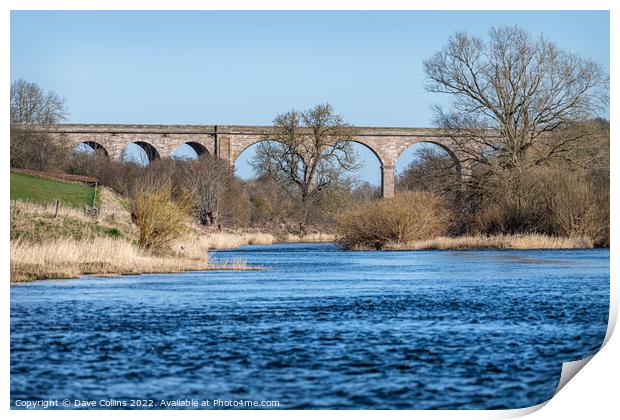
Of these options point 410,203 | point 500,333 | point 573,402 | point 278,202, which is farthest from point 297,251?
point 573,402

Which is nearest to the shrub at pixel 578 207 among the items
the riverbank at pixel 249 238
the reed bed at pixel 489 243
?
the reed bed at pixel 489 243

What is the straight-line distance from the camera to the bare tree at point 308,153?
32406mm

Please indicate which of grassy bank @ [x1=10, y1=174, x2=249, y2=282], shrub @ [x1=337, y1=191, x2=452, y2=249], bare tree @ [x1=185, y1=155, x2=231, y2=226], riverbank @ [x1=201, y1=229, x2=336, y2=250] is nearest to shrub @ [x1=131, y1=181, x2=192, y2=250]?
grassy bank @ [x1=10, y1=174, x2=249, y2=282]

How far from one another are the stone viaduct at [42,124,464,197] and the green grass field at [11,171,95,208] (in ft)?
52.6

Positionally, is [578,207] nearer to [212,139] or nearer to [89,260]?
[89,260]

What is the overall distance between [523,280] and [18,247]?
313 inches

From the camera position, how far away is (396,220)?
2734 cm

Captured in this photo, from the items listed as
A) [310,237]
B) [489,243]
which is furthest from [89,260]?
[310,237]

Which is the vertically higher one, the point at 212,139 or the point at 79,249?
the point at 212,139

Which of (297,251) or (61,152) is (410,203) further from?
(61,152)

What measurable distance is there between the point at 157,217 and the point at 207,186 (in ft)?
56.4

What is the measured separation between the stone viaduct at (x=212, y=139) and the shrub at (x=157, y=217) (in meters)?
20.4
